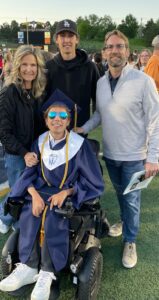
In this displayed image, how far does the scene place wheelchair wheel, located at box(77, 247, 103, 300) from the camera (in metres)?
2.76

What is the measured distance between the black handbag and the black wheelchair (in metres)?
0.19

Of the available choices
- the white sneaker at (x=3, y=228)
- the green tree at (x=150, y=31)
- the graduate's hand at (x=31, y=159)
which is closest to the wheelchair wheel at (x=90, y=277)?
the graduate's hand at (x=31, y=159)

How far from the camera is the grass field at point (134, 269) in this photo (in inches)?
119

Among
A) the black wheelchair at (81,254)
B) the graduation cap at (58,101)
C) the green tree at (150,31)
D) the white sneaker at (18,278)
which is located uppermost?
the green tree at (150,31)

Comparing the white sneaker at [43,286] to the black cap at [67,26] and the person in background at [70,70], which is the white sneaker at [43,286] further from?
the black cap at [67,26]

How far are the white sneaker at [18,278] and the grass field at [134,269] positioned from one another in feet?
0.57

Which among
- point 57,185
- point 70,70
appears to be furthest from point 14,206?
point 70,70

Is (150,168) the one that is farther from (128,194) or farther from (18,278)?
(18,278)

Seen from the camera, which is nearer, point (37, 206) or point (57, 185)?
point (37, 206)

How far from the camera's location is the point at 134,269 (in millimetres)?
3404

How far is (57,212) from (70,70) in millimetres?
1539

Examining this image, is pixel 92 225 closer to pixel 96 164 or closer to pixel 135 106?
pixel 96 164

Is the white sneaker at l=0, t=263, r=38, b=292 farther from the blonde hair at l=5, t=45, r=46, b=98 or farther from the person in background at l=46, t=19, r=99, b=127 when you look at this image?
the person in background at l=46, t=19, r=99, b=127

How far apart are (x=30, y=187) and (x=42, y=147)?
1.29 feet
